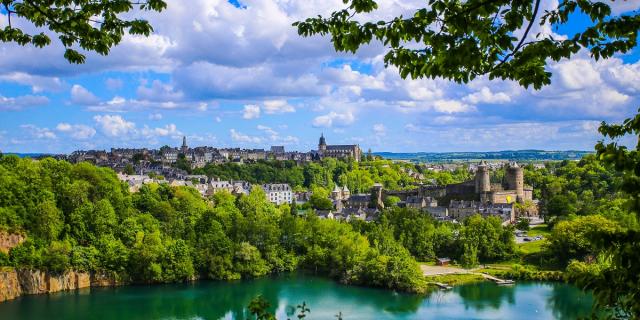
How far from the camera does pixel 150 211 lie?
35.4 meters

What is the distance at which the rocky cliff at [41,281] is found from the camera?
25547 millimetres

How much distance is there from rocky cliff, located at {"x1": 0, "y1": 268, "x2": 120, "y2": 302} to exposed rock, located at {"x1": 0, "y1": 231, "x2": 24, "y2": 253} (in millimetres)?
1312

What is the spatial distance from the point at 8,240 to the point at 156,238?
650 centimetres

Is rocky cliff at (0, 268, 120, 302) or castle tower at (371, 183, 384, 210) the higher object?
castle tower at (371, 183, 384, 210)

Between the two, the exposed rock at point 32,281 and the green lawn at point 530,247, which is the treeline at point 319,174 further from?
the exposed rock at point 32,281

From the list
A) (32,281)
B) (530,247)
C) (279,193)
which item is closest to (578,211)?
(530,247)

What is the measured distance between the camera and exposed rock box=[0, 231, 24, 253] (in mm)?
26625

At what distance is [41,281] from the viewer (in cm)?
2695

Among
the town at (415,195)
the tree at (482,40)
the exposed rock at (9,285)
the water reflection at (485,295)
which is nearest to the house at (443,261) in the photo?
the water reflection at (485,295)

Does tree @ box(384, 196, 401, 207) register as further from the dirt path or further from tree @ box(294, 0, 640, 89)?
tree @ box(294, 0, 640, 89)

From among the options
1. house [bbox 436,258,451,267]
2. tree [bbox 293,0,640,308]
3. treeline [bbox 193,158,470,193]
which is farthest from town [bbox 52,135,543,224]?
tree [bbox 293,0,640,308]

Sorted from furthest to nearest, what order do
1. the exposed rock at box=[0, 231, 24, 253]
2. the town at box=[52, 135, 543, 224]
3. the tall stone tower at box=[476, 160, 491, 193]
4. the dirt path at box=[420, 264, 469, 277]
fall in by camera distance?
the tall stone tower at box=[476, 160, 491, 193] < the town at box=[52, 135, 543, 224] < the dirt path at box=[420, 264, 469, 277] < the exposed rock at box=[0, 231, 24, 253]

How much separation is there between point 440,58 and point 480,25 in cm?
34

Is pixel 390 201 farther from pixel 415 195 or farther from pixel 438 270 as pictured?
pixel 438 270
